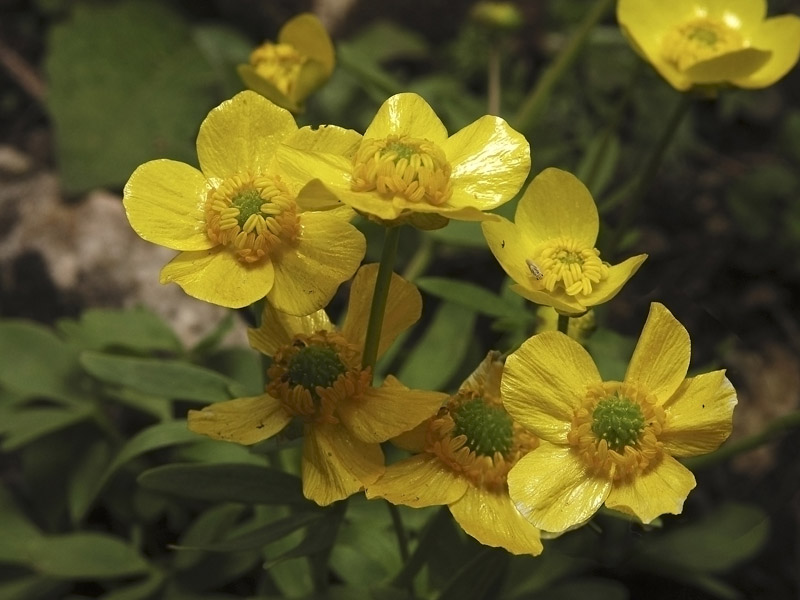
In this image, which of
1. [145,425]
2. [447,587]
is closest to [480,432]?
[447,587]

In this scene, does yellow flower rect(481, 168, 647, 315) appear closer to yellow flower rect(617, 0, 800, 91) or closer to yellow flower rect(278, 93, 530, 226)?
yellow flower rect(278, 93, 530, 226)

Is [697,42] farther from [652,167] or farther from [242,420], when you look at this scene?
[242,420]

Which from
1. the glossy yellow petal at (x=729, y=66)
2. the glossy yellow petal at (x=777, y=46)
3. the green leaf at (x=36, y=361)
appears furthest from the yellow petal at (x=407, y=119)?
the green leaf at (x=36, y=361)

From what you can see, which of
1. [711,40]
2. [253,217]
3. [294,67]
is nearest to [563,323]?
[253,217]

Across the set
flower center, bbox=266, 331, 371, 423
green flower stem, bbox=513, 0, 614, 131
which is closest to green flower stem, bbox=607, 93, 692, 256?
green flower stem, bbox=513, 0, 614, 131

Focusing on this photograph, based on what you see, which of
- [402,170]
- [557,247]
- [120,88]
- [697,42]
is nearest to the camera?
[402,170]

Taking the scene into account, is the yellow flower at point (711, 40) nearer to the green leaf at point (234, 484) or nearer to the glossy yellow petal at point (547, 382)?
the glossy yellow petal at point (547, 382)
